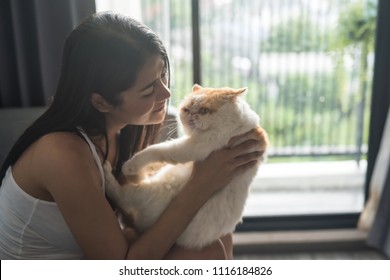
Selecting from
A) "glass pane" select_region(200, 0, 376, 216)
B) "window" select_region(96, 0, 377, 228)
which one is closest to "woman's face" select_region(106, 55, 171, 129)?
"window" select_region(96, 0, 377, 228)

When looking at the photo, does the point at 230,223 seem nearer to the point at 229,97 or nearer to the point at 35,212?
the point at 229,97

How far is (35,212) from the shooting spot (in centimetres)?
75

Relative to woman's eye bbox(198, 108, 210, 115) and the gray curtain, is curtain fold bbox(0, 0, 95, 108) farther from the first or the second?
the gray curtain

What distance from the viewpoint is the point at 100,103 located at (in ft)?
2.56

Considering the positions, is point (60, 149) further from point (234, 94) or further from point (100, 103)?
point (234, 94)

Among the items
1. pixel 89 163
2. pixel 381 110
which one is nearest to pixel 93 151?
pixel 89 163

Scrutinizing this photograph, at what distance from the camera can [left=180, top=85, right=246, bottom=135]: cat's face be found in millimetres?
841

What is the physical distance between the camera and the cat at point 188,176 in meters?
0.84

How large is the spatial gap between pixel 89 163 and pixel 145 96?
0.17m

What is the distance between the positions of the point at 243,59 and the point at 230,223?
3.56ft

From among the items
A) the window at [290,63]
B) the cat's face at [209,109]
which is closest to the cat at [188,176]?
the cat's face at [209,109]

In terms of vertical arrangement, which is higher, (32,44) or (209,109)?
(32,44)

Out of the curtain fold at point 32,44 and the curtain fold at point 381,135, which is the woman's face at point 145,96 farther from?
the curtain fold at point 381,135
